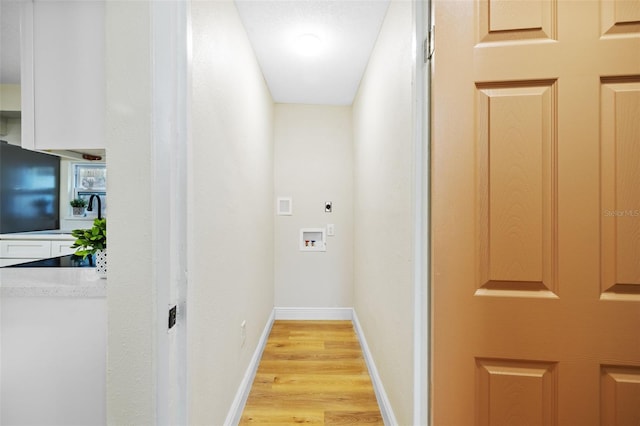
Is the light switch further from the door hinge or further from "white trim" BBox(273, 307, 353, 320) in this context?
the door hinge

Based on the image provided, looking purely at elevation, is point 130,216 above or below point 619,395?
above

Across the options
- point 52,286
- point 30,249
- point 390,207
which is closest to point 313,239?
point 390,207

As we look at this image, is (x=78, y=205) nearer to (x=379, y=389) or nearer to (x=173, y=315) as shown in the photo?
(x=173, y=315)

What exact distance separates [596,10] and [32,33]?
179 cm

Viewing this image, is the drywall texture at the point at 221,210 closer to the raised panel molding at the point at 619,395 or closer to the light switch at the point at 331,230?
the light switch at the point at 331,230

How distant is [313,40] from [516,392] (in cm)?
232

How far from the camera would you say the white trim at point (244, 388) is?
165cm

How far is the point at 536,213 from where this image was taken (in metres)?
0.90

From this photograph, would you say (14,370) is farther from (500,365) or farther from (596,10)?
(596,10)

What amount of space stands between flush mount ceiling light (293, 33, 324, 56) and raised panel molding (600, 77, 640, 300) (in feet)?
5.93

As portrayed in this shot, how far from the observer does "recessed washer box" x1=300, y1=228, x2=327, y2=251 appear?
3424 millimetres

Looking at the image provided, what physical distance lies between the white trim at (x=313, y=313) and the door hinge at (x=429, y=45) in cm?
292

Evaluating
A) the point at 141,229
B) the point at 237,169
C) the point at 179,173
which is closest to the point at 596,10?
the point at 179,173

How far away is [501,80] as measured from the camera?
3.01ft
